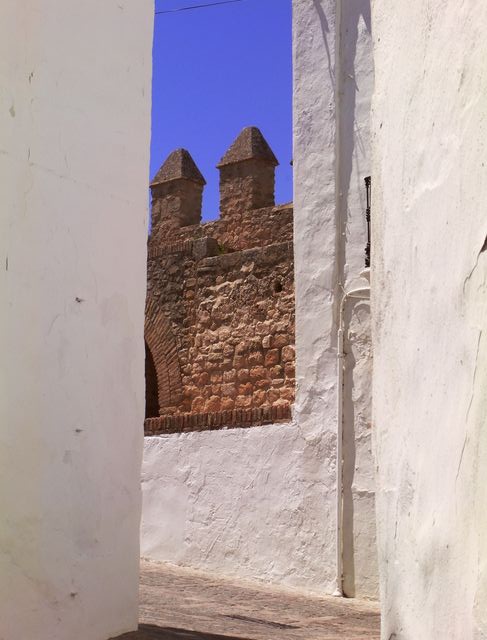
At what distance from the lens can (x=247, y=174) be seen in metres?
12.8

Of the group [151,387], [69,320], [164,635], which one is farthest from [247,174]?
[164,635]

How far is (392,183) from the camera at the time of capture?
2.85 m

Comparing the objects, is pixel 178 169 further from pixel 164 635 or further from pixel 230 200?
pixel 164 635

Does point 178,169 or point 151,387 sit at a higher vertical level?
point 178,169

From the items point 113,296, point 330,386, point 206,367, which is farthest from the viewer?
point 206,367

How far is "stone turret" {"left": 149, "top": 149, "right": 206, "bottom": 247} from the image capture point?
1332 centimetres

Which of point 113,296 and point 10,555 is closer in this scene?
point 10,555

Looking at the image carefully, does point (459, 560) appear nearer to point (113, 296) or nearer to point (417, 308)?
point (417, 308)

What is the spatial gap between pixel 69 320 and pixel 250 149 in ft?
27.5

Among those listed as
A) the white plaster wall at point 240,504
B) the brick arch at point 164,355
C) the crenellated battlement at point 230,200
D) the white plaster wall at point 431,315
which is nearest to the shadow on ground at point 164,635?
the white plaster wall at point 431,315

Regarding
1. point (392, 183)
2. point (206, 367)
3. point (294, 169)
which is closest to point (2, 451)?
point (392, 183)

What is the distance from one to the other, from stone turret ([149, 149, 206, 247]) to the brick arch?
1.62 metres

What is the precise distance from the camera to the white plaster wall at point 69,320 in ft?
13.4

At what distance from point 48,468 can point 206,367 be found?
711 cm
